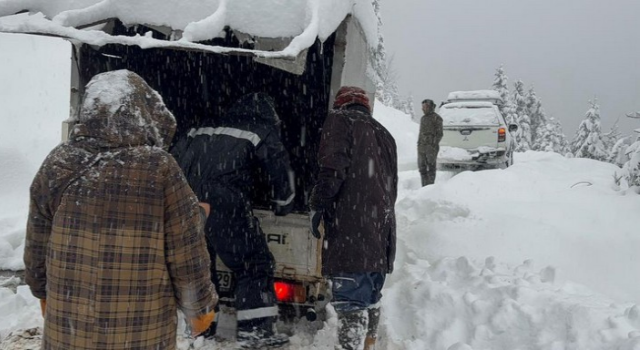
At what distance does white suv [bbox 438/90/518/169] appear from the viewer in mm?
13211

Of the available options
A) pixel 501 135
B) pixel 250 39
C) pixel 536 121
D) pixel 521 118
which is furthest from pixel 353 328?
pixel 536 121

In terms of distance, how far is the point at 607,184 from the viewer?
895 cm

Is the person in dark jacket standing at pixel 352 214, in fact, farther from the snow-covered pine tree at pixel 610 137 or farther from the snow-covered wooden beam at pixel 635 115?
the snow-covered pine tree at pixel 610 137

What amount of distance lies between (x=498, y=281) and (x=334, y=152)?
236 centimetres

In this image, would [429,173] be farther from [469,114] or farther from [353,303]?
[353,303]

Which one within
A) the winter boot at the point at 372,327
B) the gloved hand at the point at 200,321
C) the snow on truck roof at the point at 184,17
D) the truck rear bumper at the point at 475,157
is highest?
the snow on truck roof at the point at 184,17

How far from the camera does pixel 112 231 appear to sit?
2.05m

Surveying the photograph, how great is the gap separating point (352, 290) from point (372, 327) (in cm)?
41

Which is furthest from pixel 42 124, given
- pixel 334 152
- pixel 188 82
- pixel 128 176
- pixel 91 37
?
pixel 128 176

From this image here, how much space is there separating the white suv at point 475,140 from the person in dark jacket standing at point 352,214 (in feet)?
33.3

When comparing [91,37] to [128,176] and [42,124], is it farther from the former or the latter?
[42,124]

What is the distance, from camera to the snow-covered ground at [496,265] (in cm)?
398

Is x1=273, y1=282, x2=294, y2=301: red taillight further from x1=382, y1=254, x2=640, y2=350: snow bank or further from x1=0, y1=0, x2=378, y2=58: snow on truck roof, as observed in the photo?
Result: x1=0, y1=0, x2=378, y2=58: snow on truck roof

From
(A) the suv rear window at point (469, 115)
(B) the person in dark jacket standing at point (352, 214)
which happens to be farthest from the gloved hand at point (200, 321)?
(A) the suv rear window at point (469, 115)
